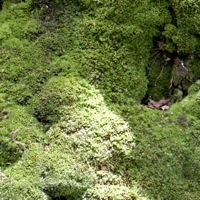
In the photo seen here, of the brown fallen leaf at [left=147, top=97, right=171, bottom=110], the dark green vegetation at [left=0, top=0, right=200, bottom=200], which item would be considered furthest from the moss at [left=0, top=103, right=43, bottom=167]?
the brown fallen leaf at [left=147, top=97, right=171, bottom=110]

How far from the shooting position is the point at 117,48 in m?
3.31

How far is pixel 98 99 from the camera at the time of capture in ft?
10.0

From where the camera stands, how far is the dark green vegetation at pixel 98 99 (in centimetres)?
265

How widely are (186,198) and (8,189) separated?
4.69ft

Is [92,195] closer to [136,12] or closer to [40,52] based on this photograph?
[40,52]

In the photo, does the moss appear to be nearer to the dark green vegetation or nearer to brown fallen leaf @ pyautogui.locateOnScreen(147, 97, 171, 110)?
the dark green vegetation

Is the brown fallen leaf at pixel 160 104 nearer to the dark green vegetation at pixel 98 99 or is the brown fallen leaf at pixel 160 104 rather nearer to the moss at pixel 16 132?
the dark green vegetation at pixel 98 99

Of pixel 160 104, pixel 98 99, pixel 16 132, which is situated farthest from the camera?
pixel 160 104

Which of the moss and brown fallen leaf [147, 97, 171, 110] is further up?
brown fallen leaf [147, 97, 171, 110]

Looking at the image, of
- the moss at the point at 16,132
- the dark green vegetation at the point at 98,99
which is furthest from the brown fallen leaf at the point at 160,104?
the moss at the point at 16,132

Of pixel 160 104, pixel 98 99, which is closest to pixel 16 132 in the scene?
pixel 98 99

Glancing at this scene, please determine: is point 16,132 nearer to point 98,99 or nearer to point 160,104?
point 98,99

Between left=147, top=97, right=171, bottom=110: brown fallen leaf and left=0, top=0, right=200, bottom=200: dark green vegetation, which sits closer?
left=0, top=0, right=200, bottom=200: dark green vegetation

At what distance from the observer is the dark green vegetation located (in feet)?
8.69
